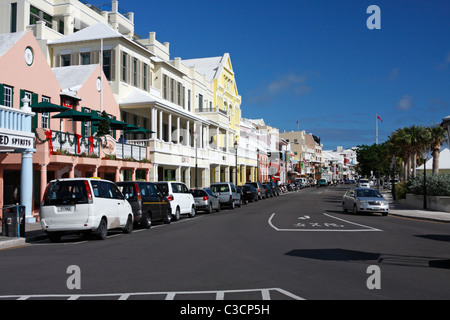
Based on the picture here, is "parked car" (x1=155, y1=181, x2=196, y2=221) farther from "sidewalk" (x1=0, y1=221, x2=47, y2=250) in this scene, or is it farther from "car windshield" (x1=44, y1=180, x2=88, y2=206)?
"car windshield" (x1=44, y1=180, x2=88, y2=206)

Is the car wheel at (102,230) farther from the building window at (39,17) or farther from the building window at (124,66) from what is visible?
the building window at (39,17)

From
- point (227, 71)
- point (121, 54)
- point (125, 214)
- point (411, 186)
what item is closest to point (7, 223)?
point (125, 214)

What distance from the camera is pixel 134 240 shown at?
603 inches

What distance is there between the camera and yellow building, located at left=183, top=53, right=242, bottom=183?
5247cm

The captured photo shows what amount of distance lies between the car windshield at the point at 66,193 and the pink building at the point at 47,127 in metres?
4.62

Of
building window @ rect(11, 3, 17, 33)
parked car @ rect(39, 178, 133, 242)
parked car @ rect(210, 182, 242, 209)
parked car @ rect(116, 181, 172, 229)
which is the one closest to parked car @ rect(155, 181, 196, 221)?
parked car @ rect(116, 181, 172, 229)

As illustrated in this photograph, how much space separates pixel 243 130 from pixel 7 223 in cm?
6146

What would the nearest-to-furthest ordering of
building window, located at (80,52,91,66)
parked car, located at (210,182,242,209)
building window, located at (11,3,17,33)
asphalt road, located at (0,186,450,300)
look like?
1. asphalt road, located at (0,186,450,300)
2. parked car, located at (210,182,242,209)
3. building window, located at (80,52,91,66)
4. building window, located at (11,3,17,33)

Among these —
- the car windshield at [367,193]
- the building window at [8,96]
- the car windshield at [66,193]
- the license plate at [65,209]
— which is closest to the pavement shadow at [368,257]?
the car windshield at [66,193]

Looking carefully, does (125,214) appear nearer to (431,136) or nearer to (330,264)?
(330,264)

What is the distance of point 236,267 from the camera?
9.85 meters

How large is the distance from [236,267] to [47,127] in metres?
19.5

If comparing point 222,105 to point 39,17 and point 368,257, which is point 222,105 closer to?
point 39,17

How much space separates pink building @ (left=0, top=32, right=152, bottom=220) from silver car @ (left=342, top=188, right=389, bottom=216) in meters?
13.6
